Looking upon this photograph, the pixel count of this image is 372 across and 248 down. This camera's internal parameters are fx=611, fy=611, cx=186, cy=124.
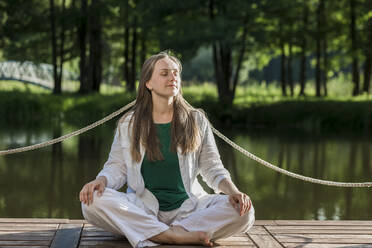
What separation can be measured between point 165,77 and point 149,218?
87 cm

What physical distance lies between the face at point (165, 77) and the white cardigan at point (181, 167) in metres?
0.28

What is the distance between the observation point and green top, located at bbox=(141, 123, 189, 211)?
3.75m

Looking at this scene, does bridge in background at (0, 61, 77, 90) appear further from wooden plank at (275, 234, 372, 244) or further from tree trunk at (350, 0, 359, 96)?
wooden plank at (275, 234, 372, 244)

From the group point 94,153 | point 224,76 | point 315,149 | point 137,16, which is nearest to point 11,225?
point 94,153

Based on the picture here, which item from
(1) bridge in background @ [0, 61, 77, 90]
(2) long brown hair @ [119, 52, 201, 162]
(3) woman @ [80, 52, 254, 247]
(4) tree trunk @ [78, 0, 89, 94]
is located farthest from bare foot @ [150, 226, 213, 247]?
(1) bridge in background @ [0, 61, 77, 90]

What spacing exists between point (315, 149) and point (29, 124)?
8.82 meters

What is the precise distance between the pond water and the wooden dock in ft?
8.80

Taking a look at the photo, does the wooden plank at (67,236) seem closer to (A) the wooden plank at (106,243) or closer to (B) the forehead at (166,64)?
(A) the wooden plank at (106,243)

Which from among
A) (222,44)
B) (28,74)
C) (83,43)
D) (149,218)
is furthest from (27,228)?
(28,74)

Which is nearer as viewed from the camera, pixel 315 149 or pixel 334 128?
pixel 315 149

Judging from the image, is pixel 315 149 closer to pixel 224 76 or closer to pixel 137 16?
pixel 224 76

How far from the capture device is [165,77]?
3.77 meters

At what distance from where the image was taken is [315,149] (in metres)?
13.5

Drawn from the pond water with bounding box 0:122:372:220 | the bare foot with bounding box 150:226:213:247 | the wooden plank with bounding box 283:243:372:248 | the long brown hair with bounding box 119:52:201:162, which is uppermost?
the long brown hair with bounding box 119:52:201:162
